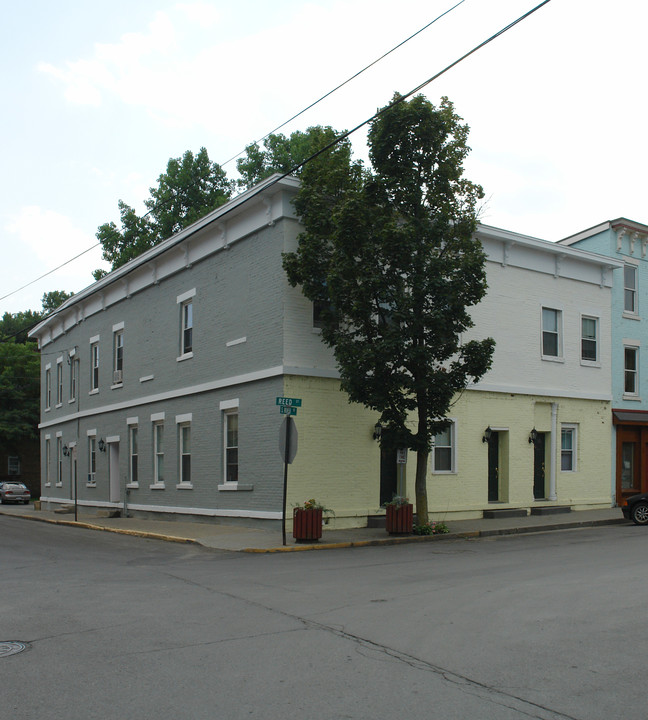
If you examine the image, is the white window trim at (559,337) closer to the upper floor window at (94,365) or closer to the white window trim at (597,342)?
the white window trim at (597,342)

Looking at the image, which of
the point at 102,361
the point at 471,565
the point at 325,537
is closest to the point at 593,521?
the point at 325,537

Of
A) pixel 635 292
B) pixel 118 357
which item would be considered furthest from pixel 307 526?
pixel 635 292

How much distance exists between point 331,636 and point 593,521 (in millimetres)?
16061

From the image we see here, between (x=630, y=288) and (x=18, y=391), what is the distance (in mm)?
42182

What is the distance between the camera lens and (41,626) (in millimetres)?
8328

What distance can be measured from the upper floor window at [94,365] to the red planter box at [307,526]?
55.0 feet

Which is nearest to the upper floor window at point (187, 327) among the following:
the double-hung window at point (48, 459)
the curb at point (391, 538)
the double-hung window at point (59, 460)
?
the curb at point (391, 538)

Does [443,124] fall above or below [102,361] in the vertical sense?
above

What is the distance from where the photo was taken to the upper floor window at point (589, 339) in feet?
85.4

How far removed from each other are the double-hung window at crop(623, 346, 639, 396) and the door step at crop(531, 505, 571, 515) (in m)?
5.26

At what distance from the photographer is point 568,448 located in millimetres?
25438

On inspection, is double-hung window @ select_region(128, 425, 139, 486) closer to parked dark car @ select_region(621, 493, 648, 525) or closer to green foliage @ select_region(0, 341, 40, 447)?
parked dark car @ select_region(621, 493, 648, 525)

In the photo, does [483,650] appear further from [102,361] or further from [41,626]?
[102,361]

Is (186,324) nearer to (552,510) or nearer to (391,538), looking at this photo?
(391,538)
